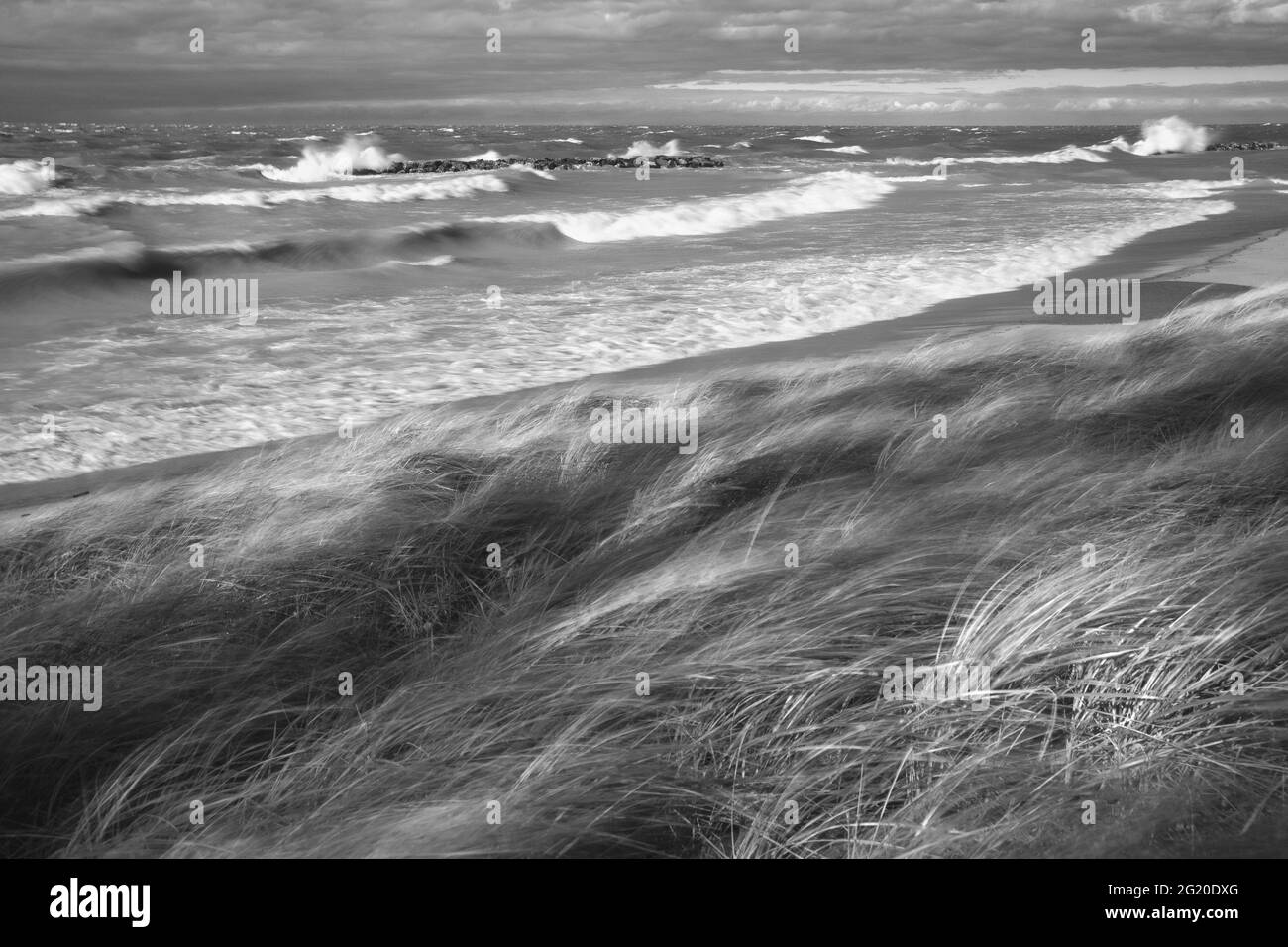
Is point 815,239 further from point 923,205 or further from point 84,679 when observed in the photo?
point 84,679

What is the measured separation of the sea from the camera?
28.7ft

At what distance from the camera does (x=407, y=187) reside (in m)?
35.4

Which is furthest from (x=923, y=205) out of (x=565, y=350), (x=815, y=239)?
(x=565, y=350)

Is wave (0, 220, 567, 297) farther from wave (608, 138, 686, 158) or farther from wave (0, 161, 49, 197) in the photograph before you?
wave (608, 138, 686, 158)

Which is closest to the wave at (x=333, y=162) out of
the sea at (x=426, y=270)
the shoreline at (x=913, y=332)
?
the sea at (x=426, y=270)

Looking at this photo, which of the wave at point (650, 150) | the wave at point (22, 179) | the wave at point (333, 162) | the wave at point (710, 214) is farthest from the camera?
the wave at point (650, 150)

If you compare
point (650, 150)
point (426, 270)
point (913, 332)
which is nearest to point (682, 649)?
point (913, 332)

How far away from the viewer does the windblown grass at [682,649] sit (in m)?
2.53

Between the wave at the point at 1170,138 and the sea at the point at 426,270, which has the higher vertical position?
the wave at the point at 1170,138

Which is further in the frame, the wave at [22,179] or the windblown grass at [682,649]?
the wave at [22,179]

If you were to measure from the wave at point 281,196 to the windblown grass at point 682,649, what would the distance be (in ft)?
81.2

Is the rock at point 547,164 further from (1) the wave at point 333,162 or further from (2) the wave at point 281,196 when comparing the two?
(2) the wave at point 281,196
